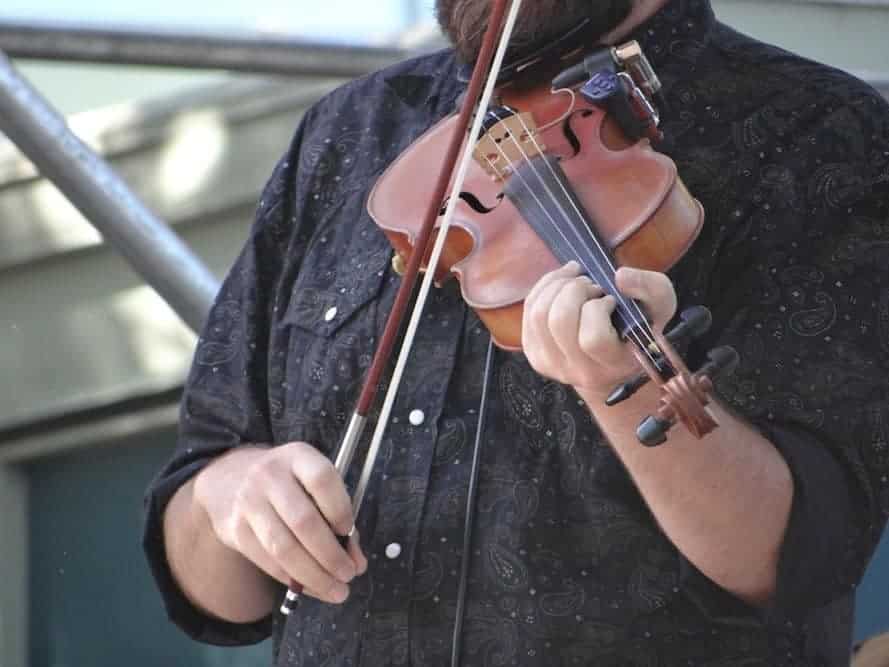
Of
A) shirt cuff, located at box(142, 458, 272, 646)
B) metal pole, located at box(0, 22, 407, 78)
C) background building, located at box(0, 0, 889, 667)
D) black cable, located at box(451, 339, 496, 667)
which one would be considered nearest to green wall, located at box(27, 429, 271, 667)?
background building, located at box(0, 0, 889, 667)

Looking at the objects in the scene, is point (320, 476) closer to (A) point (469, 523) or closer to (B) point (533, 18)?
(A) point (469, 523)

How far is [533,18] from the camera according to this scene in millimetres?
1684

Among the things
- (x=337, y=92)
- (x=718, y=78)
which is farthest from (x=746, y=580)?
(x=337, y=92)

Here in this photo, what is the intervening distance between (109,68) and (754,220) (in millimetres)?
1841

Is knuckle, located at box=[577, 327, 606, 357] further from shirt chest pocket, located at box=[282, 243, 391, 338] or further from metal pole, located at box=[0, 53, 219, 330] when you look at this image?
metal pole, located at box=[0, 53, 219, 330]

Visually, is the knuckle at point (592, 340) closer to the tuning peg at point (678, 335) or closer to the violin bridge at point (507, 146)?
the tuning peg at point (678, 335)

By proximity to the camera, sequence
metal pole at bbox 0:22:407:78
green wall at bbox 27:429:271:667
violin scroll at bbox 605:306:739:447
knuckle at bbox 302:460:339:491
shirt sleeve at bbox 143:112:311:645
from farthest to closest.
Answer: green wall at bbox 27:429:271:667 < metal pole at bbox 0:22:407:78 < shirt sleeve at bbox 143:112:311:645 < knuckle at bbox 302:460:339:491 < violin scroll at bbox 605:306:739:447

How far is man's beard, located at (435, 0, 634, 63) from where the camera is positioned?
1684 millimetres

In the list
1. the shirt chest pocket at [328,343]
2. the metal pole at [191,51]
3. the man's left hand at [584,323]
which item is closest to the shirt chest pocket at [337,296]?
the shirt chest pocket at [328,343]

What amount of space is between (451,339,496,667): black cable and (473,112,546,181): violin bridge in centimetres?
15

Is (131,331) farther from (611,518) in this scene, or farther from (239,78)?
(611,518)

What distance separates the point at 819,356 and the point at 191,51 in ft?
4.50

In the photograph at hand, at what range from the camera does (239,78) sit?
10.3 ft

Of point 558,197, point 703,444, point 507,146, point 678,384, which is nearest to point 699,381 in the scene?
point 678,384
